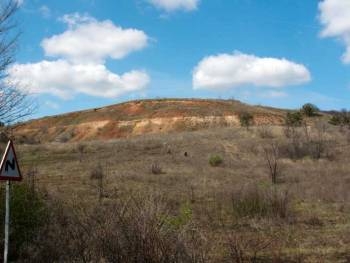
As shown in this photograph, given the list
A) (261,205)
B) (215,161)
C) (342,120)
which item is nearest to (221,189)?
(261,205)

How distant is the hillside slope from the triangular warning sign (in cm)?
7388

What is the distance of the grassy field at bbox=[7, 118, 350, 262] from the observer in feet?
30.7

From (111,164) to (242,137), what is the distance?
1892 centimetres

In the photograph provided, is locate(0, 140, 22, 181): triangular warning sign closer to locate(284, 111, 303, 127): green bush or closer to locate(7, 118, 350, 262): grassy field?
locate(7, 118, 350, 262): grassy field

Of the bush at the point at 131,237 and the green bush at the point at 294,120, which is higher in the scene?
the green bush at the point at 294,120

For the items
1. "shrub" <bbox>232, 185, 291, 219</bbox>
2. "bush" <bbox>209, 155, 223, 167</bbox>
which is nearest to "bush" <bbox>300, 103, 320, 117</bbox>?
"bush" <bbox>209, 155, 223, 167</bbox>

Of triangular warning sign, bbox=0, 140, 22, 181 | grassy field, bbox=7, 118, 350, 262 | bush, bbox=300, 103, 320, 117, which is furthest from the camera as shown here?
bush, bbox=300, 103, 320, 117

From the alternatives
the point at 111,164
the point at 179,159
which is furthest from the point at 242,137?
the point at 111,164

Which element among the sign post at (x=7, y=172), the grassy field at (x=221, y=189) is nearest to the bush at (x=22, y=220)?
the grassy field at (x=221, y=189)

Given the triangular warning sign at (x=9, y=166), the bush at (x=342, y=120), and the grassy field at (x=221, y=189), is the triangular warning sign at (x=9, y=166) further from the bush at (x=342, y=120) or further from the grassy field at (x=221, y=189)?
the bush at (x=342, y=120)

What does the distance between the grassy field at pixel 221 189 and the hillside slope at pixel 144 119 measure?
98.8ft

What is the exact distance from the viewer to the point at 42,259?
1012cm

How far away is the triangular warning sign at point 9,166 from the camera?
912 centimetres

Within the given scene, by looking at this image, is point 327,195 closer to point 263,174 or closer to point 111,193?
point 111,193
